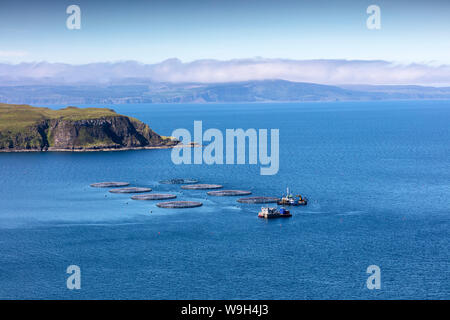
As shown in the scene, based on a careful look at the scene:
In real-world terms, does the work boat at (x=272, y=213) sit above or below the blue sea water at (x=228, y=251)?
above

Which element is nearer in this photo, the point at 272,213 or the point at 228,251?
the point at 228,251

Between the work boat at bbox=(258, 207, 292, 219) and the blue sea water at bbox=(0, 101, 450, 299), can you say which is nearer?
the blue sea water at bbox=(0, 101, 450, 299)

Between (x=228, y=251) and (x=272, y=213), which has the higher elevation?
(x=272, y=213)

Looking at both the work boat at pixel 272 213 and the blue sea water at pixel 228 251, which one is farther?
the work boat at pixel 272 213

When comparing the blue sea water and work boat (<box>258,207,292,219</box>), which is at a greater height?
work boat (<box>258,207,292,219</box>)

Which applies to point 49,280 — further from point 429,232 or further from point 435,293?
point 429,232
